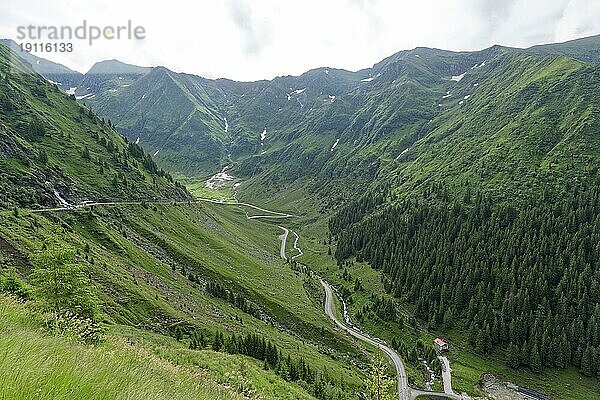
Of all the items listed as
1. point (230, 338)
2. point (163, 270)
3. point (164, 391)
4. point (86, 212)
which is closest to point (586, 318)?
point (230, 338)

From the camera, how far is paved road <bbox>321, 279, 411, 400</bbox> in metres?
88.3

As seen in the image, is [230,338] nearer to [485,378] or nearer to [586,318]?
[485,378]

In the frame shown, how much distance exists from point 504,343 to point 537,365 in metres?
11.2

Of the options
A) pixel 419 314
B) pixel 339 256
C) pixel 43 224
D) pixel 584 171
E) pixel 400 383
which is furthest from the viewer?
pixel 339 256

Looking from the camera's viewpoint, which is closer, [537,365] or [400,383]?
[400,383]

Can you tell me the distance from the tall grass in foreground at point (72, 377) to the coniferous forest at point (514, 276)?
4970 inches

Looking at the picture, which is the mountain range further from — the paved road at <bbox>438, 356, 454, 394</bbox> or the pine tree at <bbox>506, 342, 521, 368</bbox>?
the paved road at <bbox>438, 356, 454, 394</bbox>

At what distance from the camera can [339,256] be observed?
196 meters

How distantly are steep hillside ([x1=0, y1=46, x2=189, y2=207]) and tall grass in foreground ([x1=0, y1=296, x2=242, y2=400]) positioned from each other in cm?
9294

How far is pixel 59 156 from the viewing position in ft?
446

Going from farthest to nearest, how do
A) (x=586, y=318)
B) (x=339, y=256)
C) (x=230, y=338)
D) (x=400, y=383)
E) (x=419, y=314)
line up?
(x=339, y=256)
(x=419, y=314)
(x=586, y=318)
(x=400, y=383)
(x=230, y=338)

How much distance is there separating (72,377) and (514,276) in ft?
500

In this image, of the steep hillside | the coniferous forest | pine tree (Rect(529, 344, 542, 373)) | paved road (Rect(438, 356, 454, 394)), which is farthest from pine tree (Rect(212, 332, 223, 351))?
pine tree (Rect(529, 344, 542, 373))

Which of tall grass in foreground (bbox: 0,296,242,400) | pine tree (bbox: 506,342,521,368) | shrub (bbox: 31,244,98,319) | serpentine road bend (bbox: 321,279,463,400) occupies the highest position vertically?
tall grass in foreground (bbox: 0,296,242,400)
